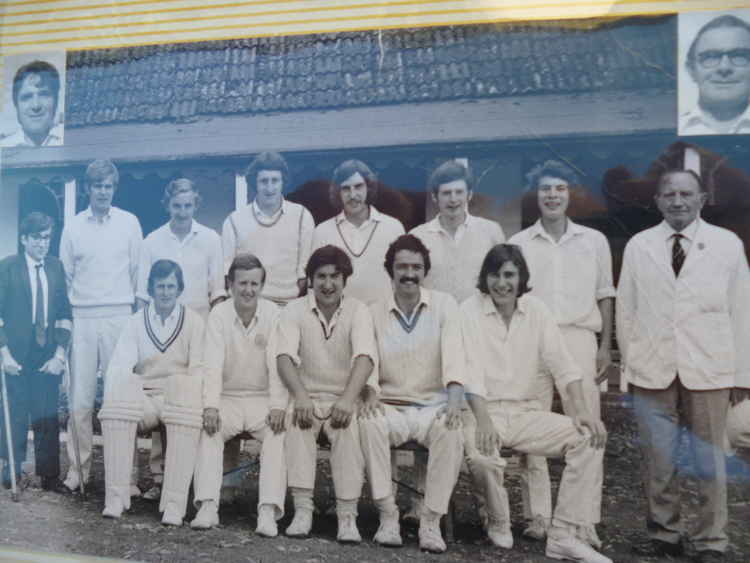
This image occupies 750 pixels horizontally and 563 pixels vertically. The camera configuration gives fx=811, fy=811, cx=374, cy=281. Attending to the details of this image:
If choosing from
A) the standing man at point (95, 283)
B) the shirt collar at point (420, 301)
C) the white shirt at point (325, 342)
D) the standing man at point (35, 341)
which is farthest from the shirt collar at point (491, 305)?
the standing man at point (35, 341)

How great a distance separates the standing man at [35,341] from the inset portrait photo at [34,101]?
530 millimetres

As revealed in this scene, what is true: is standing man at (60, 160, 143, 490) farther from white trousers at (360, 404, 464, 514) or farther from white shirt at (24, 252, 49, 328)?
white trousers at (360, 404, 464, 514)

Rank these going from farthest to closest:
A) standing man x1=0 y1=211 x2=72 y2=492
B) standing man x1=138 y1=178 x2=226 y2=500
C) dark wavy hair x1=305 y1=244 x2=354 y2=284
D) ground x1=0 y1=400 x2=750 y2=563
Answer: standing man x1=0 y1=211 x2=72 y2=492
standing man x1=138 y1=178 x2=226 y2=500
dark wavy hair x1=305 y1=244 x2=354 y2=284
ground x1=0 y1=400 x2=750 y2=563

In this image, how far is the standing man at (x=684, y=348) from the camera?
3922mm

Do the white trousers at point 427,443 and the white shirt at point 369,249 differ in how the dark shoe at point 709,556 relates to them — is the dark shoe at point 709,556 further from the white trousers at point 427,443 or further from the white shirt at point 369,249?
the white shirt at point 369,249

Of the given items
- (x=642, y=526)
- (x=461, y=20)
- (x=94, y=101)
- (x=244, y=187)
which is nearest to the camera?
(x=642, y=526)

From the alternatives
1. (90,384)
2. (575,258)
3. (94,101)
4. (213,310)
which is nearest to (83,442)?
(90,384)

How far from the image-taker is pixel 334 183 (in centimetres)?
455

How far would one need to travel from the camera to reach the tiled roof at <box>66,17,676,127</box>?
4.21m

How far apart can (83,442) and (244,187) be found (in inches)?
72.2

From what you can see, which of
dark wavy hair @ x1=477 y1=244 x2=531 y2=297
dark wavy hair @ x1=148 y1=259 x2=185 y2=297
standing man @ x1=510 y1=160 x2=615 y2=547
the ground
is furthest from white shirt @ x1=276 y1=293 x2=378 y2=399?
standing man @ x1=510 y1=160 x2=615 y2=547

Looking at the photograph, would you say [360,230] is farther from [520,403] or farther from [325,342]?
[520,403]

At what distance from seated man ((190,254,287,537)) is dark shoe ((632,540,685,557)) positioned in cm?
184

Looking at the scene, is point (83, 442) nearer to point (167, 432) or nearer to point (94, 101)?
point (167, 432)
